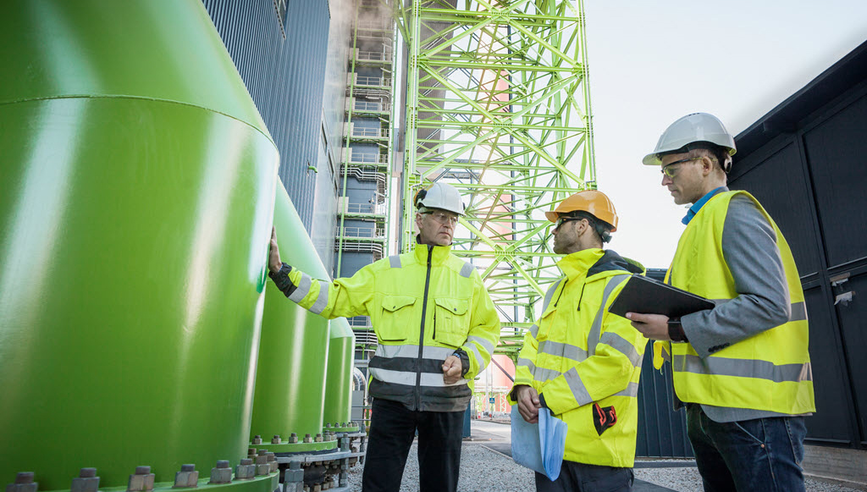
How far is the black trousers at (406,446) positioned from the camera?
2492 millimetres

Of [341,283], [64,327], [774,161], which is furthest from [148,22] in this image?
[774,161]

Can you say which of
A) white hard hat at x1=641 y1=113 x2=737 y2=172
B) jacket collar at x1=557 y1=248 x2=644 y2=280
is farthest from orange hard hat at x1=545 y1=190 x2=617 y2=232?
white hard hat at x1=641 y1=113 x2=737 y2=172

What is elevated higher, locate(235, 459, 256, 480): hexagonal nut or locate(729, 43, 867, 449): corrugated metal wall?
locate(729, 43, 867, 449): corrugated metal wall

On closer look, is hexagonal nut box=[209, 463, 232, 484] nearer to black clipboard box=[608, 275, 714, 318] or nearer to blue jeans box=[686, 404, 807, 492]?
black clipboard box=[608, 275, 714, 318]

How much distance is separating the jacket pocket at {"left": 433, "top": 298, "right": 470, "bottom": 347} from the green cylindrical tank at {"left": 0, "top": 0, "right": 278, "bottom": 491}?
3.39 feet

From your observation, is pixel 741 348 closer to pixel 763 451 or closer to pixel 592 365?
pixel 763 451

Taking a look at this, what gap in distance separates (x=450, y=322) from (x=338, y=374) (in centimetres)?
355

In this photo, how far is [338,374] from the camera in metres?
5.84

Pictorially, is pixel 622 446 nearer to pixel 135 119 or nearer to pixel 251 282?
pixel 251 282

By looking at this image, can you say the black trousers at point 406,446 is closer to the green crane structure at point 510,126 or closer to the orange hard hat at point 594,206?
the orange hard hat at point 594,206

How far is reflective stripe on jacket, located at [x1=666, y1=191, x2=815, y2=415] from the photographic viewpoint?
5.05 ft

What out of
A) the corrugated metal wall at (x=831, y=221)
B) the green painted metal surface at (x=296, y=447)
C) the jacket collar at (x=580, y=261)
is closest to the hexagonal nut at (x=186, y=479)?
the green painted metal surface at (x=296, y=447)

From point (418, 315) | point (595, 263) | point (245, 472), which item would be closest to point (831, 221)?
point (595, 263)

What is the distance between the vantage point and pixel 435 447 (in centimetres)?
252
